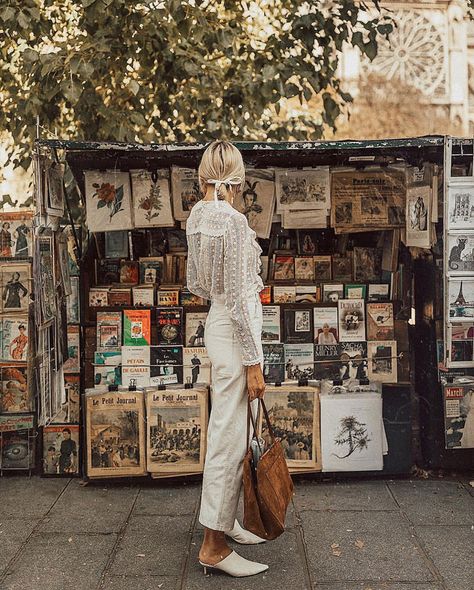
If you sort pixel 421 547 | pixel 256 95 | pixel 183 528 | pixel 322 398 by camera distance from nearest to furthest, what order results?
pixel 421 547
pixel 183 528
pixel 322 398
pixel 256 95

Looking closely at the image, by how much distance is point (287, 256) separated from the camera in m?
4.86

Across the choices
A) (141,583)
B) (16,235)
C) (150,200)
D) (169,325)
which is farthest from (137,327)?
(141,583)

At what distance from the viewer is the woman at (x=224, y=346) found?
Result: 328 centimetres

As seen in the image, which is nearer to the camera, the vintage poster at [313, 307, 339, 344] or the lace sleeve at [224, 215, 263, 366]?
the lace sleeve at [224, 215, 263, 366]

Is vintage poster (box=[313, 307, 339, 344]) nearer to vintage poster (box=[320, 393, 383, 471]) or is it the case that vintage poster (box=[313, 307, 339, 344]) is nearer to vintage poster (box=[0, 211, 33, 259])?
vintage poster (box=[320, 393, 383, 471])

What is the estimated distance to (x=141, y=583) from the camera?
3.34m

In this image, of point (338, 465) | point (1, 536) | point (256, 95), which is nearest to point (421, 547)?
point (338, 465)

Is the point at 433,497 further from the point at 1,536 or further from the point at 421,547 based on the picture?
the point at 1,536

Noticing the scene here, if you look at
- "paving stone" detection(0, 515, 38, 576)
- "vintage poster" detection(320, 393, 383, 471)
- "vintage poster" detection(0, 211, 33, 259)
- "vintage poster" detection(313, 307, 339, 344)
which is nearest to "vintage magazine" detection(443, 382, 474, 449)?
"vintage poster" detection(320, 393, 383, 471)

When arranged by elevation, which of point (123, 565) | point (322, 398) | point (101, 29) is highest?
point (101, 29)

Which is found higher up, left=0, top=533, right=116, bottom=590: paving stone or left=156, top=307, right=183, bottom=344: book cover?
left=156, top=307, right=183, bottom=344: book cover

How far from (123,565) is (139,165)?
2.33 metres

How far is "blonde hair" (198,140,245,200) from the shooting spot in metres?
3.35

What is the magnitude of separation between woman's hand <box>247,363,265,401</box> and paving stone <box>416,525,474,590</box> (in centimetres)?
112
